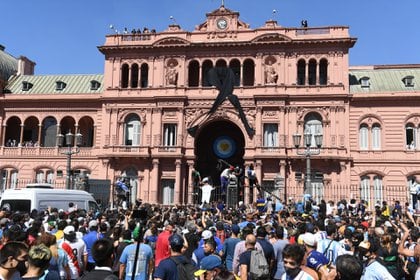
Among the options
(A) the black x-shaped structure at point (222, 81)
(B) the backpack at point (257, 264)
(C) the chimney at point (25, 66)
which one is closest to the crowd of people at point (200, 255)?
(B) the backpack at point (257, 264)

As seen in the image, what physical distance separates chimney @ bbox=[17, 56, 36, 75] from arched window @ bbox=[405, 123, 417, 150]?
139 feet

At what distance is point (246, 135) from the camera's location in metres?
36.0

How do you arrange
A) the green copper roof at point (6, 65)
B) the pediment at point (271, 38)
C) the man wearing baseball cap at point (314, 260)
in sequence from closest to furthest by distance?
the man wearing baseball cap at point (314, 260)
the pediment at point (271, 38)
the green copper roof at point (6, 65)

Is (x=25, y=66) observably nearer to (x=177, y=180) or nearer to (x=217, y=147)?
(x=177, y=180)

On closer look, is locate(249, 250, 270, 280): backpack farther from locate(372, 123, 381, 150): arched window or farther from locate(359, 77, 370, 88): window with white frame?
locate(359, 77, 370, 88): window with white frame

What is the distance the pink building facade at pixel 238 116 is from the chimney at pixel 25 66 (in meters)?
9.30

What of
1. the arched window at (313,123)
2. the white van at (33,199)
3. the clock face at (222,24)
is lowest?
the white van at (33,199)

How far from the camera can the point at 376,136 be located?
1419 inches

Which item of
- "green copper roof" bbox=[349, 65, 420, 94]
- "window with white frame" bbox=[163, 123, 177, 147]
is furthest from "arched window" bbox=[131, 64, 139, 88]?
"green copper roof" bbox=[349, 65, 420, 94]

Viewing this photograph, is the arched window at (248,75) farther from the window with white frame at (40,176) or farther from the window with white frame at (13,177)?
the window with white frame at (13,177)

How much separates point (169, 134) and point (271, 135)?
366 inches

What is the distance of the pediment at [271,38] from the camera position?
1430 inches

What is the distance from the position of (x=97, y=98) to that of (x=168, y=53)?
8.34 meters

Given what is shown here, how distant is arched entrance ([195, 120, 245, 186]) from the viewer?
38781 mm
